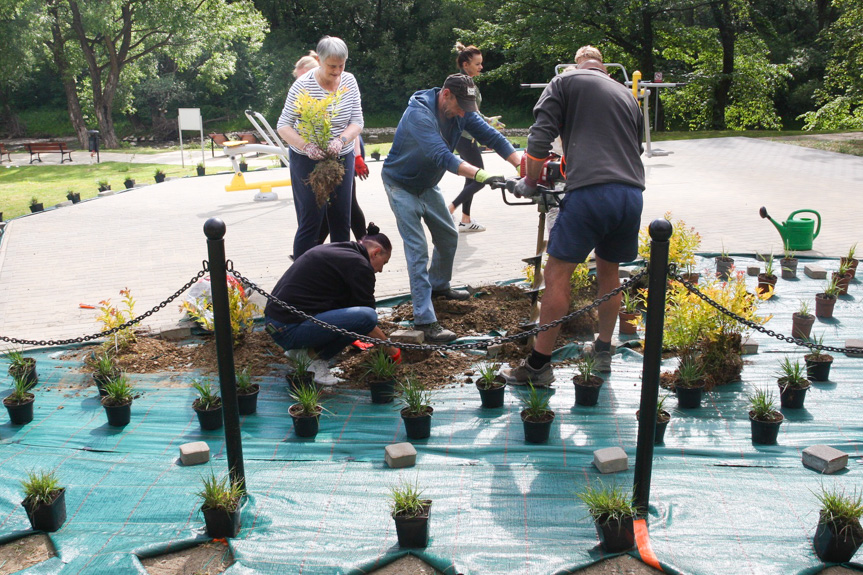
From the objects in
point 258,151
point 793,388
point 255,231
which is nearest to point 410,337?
point 793,388

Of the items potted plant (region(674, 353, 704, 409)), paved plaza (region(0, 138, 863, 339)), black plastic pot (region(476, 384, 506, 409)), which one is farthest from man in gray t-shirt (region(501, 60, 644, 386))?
paved plaza (region(0, 138, 863, 339))

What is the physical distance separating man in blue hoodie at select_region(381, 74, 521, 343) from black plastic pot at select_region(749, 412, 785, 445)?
2132 mm

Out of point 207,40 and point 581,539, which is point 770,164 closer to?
point 581,539

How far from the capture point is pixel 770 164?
15383mm

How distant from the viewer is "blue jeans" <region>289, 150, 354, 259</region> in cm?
605

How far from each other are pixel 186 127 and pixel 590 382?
50.0 feet

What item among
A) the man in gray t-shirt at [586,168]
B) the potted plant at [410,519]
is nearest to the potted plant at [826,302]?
the man in gray t-shirt at [586,168]

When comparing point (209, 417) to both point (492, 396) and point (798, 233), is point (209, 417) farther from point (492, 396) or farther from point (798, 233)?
point (798, 233)

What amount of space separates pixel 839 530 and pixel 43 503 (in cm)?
316

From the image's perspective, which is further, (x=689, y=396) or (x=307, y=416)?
(x=689, y=396)

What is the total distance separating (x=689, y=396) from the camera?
4.38 meters

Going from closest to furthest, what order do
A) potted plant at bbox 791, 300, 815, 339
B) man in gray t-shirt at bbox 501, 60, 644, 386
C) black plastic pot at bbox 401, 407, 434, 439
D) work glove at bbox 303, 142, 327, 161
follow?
1. black plastic pot at bbox 401, 407, 434, 439
2. man in gray t-shirt at bbox 501, 60, 644, 386
3. potted plant at bbox 791, 300, 815, 339
4. work glove at bbox 303, 142, 327, 161

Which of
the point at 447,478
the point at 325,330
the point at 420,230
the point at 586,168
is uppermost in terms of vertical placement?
the point at 586,168

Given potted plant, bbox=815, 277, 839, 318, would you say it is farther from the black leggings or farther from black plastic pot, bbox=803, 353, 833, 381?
the black leggings
